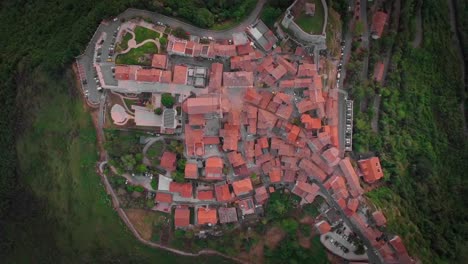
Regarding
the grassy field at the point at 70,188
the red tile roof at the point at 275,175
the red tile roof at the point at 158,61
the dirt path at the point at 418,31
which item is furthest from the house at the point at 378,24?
the grassy field at the point at 70,188

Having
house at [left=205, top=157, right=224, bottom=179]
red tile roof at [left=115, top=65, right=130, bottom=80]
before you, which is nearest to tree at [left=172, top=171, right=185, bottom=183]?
house at [left=205, top=157, right=224, bottom=179]

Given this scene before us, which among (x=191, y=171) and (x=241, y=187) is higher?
(x=191, y=171)

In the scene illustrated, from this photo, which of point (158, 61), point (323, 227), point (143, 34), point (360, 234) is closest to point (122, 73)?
point (158, 61)

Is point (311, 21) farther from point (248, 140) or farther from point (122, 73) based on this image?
point (122, 73)

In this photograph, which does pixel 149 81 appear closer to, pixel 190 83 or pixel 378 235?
pixel 190 83

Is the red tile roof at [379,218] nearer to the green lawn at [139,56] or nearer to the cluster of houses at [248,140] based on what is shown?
the cluster of houses at [248,140]

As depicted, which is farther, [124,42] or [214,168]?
[124,42]
